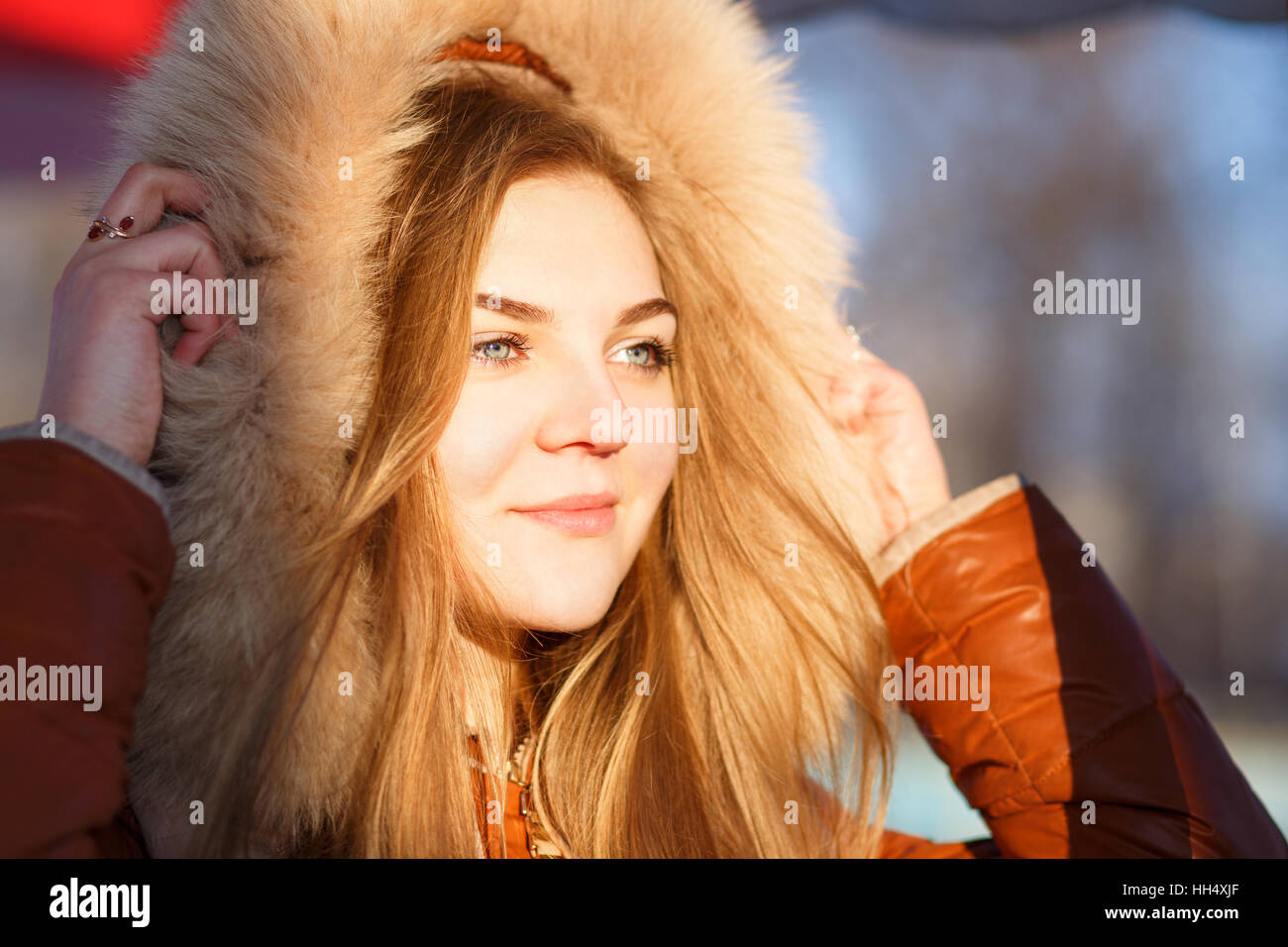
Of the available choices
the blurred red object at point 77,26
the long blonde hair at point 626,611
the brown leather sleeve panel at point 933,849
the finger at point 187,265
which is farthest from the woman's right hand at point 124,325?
the blurred red object at point 77,26

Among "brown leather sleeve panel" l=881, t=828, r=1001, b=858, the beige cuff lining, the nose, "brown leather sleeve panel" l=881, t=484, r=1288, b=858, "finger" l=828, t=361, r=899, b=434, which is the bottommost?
"brown leather sleeve panel" l=881, t=828, r=1001, b=858

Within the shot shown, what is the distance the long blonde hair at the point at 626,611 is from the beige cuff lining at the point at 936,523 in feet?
0.13

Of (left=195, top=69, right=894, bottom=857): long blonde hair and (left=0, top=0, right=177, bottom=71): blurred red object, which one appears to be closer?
(left=195, top=69, right=894, bottom=857): long blonde hair

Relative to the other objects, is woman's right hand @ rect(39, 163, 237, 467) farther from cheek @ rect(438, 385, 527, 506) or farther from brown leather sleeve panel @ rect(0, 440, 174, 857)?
cheek @ rect(438, 385, 527, 506)

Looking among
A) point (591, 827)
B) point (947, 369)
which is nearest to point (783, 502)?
point (591, 827)

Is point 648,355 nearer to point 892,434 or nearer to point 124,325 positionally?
point 892,434

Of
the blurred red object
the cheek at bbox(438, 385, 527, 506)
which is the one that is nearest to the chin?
the cheek at bbox(438, 385, 527, 506)

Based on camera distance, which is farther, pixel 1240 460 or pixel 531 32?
pixel 1240 460

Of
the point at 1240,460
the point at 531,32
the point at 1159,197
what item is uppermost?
the point at 1159,197

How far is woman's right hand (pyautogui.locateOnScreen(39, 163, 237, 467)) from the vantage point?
26.2 inches

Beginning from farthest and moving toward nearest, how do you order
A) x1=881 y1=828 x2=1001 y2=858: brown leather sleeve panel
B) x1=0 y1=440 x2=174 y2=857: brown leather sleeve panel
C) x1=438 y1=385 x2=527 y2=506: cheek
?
x1=881 y1=828 x2=1001 y2=858: brown leather sleeve panel < x1=438 y1=385 x2=527 y2=506: cheek < x1=0 y1=440 x2=174 y2=857: brown leather sleeve panel

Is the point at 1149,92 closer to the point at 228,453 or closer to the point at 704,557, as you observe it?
the point at 704,557
